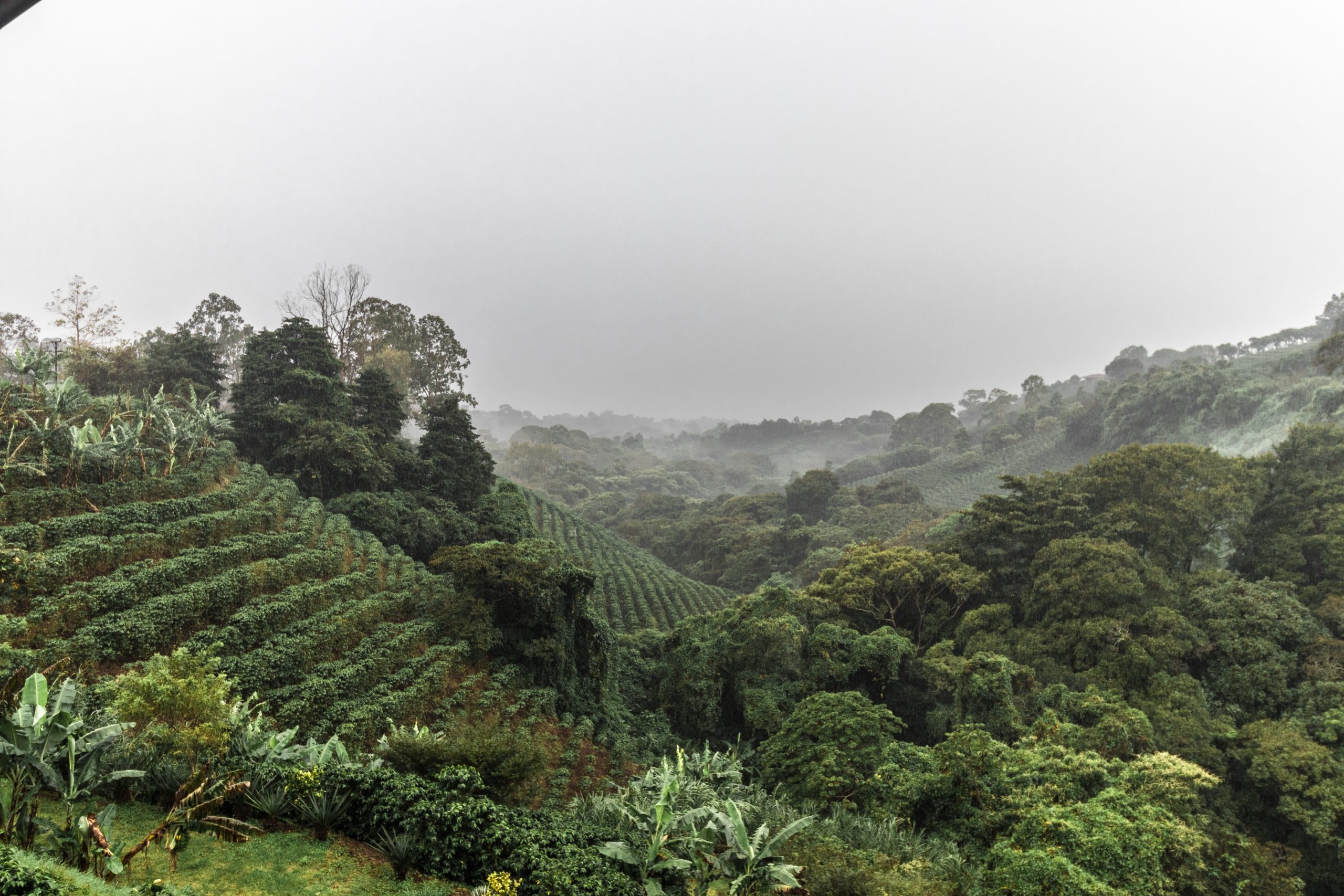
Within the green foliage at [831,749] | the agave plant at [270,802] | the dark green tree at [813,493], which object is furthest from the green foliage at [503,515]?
the dark green tree at [813,493]

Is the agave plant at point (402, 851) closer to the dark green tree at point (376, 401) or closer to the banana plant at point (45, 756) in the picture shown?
the banana plant at point (45, 756)

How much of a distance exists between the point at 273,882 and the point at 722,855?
539 centimetres

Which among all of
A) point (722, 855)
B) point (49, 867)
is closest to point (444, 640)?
point (722, 855)

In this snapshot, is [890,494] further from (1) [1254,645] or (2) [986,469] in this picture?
(1) [1254,645]

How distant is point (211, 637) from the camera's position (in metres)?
11.8

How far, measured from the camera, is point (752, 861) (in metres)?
7.30

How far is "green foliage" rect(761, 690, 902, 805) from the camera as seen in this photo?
12.9 meters

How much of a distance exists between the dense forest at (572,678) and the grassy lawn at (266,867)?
0.05 metres

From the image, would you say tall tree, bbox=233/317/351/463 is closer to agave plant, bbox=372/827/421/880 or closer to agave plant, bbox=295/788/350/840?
agave plant, bbox=295/788/350/840

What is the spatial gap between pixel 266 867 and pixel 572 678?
41.0 ft

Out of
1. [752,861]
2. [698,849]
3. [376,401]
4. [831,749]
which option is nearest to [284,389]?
[376,401]

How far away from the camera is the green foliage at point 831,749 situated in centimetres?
1291

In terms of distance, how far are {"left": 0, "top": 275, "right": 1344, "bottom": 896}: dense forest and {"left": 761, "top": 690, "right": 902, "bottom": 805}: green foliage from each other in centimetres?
10

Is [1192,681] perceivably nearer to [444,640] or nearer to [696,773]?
[696,773]
